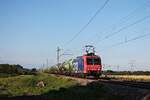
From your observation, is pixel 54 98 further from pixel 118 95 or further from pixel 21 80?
pixel 21 80

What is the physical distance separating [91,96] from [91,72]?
2611 centimetres

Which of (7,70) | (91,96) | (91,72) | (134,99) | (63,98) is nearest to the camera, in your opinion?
(134,99)

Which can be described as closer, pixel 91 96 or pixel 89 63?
pixel 91 96

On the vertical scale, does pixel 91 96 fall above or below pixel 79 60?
below

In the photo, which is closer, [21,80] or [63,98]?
[63,98]

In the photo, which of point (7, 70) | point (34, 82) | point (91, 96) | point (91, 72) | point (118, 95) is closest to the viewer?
point (118, 95)

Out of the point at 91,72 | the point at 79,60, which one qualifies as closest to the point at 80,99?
the point at 91,72

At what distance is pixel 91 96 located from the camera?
2467 cm

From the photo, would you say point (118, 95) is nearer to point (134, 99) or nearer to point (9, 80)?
point (134, 99)

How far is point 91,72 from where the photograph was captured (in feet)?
167

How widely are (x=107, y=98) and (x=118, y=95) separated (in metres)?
0.69

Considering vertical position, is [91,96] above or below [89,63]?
below

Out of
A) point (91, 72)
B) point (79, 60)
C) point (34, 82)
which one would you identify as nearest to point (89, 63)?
point (91, 72)

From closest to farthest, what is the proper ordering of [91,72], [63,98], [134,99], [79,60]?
[134,99] < [63,98] < [91,72] < [79,60]
